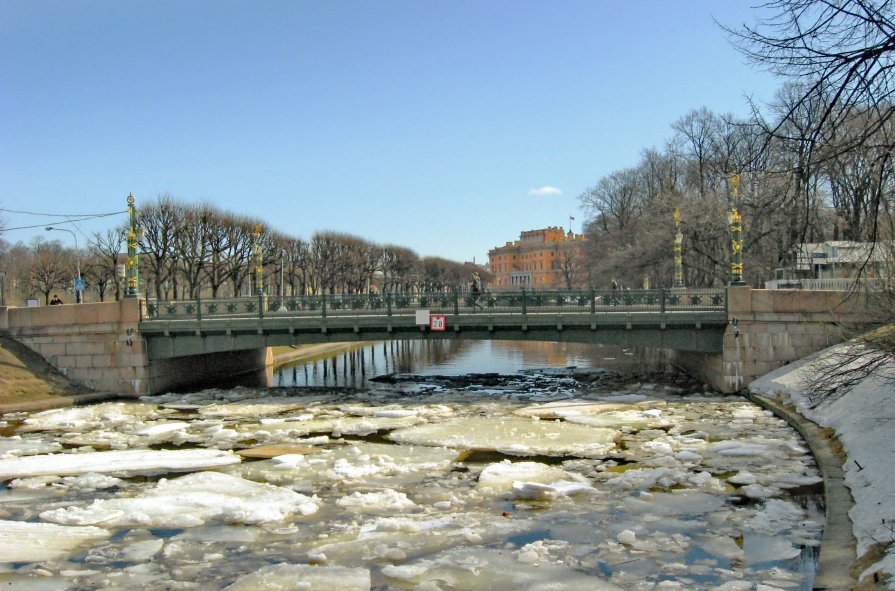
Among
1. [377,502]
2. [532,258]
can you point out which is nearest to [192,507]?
[377,502]

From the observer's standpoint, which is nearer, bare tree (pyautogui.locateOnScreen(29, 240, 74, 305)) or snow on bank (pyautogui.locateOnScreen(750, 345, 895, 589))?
snow on bank (pyautogui.locateOnScreen(750, 345, 895, 589))

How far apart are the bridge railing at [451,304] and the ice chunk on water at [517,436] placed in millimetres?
7135

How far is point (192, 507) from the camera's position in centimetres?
1348

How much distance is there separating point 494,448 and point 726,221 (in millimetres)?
32115

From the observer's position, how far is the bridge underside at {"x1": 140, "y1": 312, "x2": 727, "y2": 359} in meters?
27.5

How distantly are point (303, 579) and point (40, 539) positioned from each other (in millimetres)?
4770

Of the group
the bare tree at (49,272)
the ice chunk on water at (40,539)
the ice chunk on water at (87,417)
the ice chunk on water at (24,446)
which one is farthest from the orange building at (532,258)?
the ice chunk on water at (40,539)

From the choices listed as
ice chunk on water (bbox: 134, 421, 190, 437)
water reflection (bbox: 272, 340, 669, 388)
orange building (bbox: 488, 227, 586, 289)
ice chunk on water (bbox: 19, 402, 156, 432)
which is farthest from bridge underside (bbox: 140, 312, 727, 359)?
orange building (bbox: 488, 227, 586, 289)

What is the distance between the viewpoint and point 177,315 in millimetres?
30281

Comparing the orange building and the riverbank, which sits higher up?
the orange building

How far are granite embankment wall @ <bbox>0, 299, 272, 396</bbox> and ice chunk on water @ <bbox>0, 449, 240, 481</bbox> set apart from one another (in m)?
11.8

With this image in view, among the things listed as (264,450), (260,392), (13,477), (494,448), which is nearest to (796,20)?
(494,448)

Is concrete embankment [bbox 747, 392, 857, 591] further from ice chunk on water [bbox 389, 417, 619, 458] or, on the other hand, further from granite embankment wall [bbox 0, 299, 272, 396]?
granite embankment wall [bbox 0, 299, 272, 396]

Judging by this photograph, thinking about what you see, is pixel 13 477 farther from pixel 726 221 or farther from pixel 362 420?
pixel 726 221
